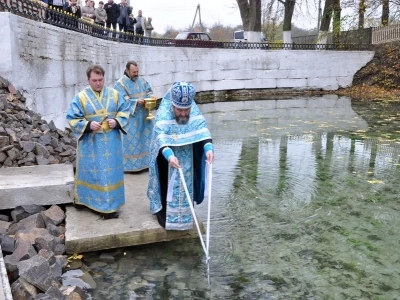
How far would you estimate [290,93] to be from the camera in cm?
2178

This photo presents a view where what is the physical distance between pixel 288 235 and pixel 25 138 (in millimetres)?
3582

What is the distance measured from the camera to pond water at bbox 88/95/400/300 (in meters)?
3.85

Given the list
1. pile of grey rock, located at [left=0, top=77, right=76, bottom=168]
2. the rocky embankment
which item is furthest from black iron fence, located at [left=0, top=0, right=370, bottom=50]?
pile of grey rock, located at [left=0, top=77, right=76, bottom=168]

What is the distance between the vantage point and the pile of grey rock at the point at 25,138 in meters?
5.71

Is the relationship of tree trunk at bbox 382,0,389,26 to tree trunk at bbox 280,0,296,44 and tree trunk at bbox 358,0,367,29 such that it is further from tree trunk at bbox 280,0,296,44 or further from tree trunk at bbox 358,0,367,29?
tree trunk at bbox 280,0,296,44

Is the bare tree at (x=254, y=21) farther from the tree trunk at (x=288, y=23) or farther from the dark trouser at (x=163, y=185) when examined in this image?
the dark trouser at (x=163, y=185)

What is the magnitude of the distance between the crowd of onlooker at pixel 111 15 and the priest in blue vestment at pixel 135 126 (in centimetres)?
535

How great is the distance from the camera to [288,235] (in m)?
4.89

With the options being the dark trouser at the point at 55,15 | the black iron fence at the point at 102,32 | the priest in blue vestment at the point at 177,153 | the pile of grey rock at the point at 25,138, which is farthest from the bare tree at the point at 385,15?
the priest in blue vestment at the point at 177,153

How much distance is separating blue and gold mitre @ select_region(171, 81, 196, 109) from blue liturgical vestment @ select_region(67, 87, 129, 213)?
70 centimetres

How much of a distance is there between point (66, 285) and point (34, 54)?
5.14 metres

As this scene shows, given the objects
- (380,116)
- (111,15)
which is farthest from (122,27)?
(380,116)

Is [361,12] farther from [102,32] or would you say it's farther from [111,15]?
[102,32]

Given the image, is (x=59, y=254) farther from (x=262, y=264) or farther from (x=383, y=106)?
(x=383, y=106)
